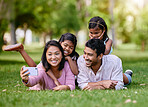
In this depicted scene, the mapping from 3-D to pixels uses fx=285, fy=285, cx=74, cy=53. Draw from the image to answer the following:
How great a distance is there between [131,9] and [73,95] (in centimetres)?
4687

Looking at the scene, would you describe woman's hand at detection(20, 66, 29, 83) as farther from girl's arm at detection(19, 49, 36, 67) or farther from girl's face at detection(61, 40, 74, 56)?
girl's face at detection(61, 40, 74, 56)

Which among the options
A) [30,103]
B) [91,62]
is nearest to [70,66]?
[91,62]

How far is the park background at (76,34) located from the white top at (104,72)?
41cm

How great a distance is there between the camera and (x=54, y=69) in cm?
632

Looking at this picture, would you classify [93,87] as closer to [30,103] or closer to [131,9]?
[30,103]

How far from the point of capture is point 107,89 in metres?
6.28

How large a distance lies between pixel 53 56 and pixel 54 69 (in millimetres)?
376

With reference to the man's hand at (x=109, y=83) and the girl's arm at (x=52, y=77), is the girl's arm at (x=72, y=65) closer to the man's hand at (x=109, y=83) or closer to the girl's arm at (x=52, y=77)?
the girl's arm at (x=52, y=77)

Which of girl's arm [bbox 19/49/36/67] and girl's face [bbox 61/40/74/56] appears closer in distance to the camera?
girl's arm [bbox 19/49/36/67]

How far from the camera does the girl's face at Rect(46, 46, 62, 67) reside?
6098 mm

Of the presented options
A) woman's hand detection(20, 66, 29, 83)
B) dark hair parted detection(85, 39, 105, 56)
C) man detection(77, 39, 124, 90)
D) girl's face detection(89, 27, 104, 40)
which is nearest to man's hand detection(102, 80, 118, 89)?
man detection(77, 39, 124, 90)

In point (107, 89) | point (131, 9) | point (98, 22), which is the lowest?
point (107, 89)

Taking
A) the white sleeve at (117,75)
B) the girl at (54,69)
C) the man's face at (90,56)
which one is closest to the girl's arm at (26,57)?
the girl at (54,69)

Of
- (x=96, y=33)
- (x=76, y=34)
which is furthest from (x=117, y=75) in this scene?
(x=76, y=34)
